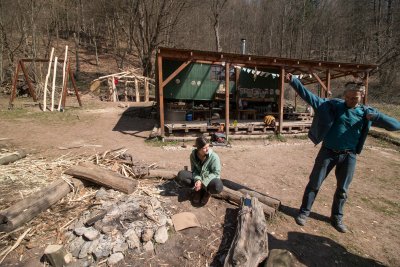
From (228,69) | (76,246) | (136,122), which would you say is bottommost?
(76,246)

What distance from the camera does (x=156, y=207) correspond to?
177 inches

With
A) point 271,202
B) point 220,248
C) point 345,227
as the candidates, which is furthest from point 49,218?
point 345,227

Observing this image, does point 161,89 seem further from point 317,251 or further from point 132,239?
point 317,251

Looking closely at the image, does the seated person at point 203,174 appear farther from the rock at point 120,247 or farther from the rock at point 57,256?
the rock at point 57,256

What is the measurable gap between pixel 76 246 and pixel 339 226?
4.19 metres

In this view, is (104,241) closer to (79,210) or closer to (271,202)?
(79,210)

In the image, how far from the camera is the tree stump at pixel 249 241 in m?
3.20

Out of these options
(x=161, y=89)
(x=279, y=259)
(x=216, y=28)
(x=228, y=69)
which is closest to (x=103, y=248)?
(x=279, y=259)

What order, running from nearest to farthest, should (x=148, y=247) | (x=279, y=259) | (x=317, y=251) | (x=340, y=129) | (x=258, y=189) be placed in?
(x=279, y=259) → (x=148, y=247) → (x=317, y=251) → (x=340, y=129) → (x=258, y=189)

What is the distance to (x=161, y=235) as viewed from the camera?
3904 mm

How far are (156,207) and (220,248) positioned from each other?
51.0 inches

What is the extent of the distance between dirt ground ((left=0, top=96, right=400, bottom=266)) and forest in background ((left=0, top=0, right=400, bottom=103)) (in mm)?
13199

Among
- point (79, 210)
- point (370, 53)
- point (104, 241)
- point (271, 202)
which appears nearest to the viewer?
point (104, 241)

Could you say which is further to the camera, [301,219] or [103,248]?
[301,219]
